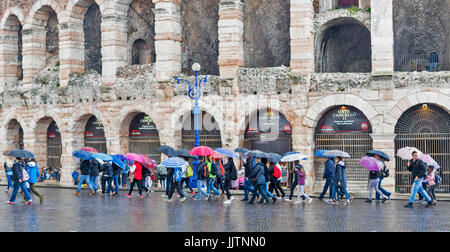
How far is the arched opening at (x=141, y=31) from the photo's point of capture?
88.0ft

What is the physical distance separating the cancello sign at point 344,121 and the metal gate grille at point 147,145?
7.27 metres

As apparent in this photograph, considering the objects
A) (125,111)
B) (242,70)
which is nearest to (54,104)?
(125,111)

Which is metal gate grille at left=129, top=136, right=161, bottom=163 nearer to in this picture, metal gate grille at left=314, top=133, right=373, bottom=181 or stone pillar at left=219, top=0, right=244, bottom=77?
stone pillar at left=219, top=0, right=244, bottom=77

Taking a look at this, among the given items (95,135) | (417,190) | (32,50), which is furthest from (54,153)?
(417,190)

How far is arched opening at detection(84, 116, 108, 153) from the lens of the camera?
1047 inches

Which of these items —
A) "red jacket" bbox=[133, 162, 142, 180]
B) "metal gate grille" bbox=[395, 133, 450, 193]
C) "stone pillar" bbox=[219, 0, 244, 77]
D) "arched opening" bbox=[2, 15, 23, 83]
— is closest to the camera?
"red jacket" bbox=[133, 162, 142, 180]

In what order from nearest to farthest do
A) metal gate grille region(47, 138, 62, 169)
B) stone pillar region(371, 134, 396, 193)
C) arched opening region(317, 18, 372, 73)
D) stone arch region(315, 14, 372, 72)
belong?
stone pillar region(371, 134, 396, 193)
stone arch region(315, 14, 372, 72)
arched opening region(317, 18, 372, 73)
metal gate grille region(47, 138, 62, 169)

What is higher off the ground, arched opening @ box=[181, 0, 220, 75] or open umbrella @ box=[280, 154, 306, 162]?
arched opening @ box=[181, 0, 220, 75]

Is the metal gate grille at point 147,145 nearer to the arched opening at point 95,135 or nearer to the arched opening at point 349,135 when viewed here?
the arched opening at point 95,135

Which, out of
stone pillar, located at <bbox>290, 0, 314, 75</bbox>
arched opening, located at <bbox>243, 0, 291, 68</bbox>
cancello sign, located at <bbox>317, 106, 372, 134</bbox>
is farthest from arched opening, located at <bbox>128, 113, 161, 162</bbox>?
cancello sign, located at <bbox>317, 106, 372, 134</bbox>

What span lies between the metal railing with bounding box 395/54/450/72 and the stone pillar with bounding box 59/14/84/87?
46.0ft

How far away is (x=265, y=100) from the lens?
2234 centimetres

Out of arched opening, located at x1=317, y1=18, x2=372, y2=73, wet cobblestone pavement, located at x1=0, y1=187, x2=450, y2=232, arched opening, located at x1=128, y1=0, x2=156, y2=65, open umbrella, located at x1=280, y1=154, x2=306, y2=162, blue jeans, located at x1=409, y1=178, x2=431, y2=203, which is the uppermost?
arched opening, located at x1=128, y1=0, x2=156, y2=65

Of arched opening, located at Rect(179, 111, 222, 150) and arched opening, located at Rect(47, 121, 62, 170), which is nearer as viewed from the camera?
arched opening, located at Rect(179, 111, 222, 150)
